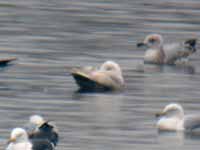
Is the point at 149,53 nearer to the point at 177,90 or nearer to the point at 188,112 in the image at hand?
the point at 177,90

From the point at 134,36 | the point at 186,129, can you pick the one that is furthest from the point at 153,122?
the point at 134,36

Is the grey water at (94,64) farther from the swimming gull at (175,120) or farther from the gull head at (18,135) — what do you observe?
the gull head at (18,135)

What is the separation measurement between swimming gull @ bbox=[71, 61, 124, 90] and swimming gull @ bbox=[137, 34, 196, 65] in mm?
3382

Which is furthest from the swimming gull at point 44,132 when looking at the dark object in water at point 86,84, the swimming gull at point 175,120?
the dark object in water at point 86,84

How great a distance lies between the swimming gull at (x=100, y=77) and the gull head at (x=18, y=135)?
18.3 feet

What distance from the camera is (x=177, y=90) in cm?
2403

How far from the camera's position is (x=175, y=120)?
823 inches

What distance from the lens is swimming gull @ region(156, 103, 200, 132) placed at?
814 inches

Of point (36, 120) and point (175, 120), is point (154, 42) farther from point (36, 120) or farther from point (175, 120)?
point (36, 120)

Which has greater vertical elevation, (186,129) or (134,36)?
(134,36)

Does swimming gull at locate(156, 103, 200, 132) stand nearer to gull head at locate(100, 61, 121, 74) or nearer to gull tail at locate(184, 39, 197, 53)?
gull head at locate(100, 61, 121, 74)

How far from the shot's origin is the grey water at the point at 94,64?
65.6 ft

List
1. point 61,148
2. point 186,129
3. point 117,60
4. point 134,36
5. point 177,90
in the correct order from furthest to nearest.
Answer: point 134,36 → point 117,60 → point 177,90 → point 186,129 → point 61,148

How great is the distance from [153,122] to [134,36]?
9967 millimetres
